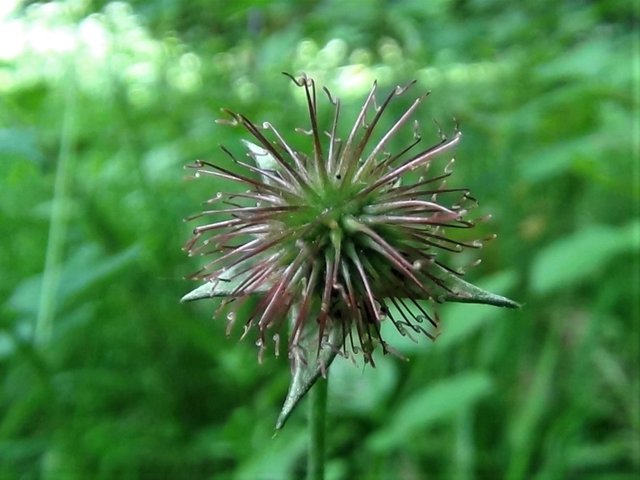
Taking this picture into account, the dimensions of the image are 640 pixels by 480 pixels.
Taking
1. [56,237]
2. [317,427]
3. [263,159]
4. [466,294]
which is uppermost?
[56,237]

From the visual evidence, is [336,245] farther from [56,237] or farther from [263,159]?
[56,237]

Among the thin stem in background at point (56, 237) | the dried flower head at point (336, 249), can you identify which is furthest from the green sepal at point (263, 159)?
the thin stem in background at point (56, 237)

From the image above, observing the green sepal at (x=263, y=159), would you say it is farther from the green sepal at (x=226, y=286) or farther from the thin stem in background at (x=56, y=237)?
the thin stem in background at (x=56, y=237)

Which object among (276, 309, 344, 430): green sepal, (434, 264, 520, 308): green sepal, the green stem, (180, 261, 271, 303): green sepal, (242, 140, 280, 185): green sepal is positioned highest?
(242, 140, 280, 185): green sepal

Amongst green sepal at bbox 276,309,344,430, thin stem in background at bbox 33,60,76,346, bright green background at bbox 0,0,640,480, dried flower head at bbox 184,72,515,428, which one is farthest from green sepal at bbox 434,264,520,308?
thin stem in background at bbox 33,60,76,346

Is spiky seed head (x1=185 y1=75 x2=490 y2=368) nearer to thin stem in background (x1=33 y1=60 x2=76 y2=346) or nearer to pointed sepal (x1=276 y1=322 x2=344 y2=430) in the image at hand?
pointed sepal (x1=276 y1=322 x2=344 y2=430)

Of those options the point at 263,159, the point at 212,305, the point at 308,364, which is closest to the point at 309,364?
the point at 308,364
